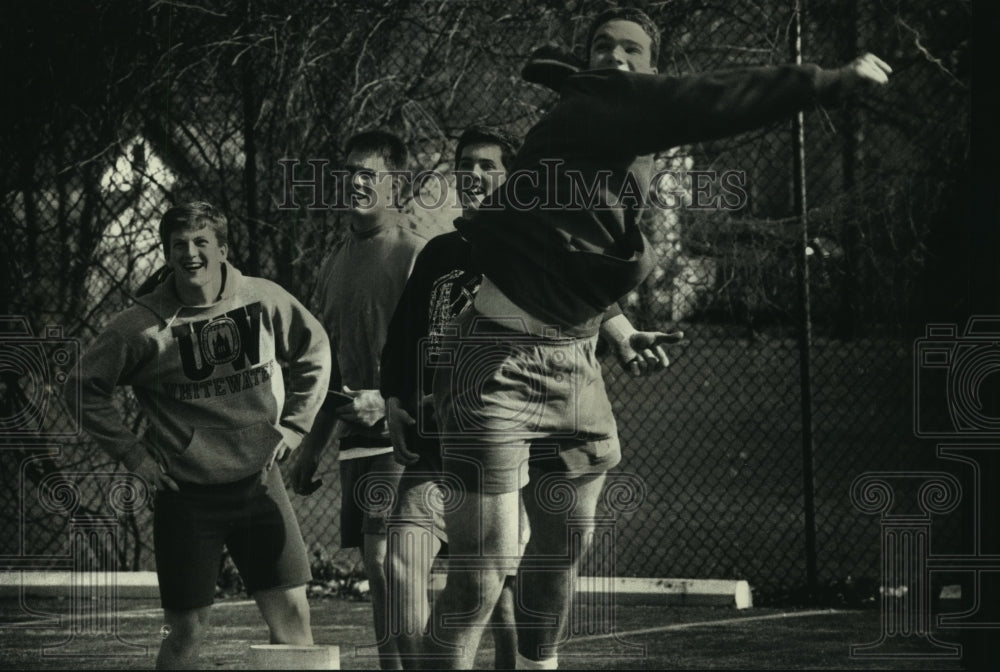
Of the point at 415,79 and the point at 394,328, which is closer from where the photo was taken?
the point at 394,328

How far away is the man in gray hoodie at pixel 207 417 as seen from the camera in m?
3.69

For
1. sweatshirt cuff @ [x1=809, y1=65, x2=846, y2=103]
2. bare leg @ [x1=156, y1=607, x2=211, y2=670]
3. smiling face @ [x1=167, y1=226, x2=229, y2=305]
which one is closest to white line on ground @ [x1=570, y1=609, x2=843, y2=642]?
bare leg @ [x1=156, y1=607, x2=211, y2=670]

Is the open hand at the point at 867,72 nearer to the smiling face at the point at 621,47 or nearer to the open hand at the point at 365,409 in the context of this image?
the smiling face at the point at 621,47

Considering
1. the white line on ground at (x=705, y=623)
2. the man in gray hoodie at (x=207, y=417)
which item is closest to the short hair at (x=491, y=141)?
the man in gray hoodie at (x=207, y=417)

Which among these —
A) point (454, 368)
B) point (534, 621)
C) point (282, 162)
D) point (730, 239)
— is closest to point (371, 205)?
point (454, 368)

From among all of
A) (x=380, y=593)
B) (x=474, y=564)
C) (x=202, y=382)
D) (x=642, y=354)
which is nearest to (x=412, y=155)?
(x=202, y=382)

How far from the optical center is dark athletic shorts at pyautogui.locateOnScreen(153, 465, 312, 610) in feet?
12.1

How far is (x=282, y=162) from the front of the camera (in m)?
5.96

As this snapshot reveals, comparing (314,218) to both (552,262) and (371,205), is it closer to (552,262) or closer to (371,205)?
(371,205)

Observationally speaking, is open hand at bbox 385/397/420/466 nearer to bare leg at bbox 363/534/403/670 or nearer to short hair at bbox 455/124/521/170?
bare leg at bbox 363/534/403/670

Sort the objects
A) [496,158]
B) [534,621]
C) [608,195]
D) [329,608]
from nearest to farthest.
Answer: [608,195] → [534,621] → [496,158] → [329,608]

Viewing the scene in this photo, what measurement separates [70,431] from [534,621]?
132 inches

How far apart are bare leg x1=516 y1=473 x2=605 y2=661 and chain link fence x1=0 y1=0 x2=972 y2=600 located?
101 inches

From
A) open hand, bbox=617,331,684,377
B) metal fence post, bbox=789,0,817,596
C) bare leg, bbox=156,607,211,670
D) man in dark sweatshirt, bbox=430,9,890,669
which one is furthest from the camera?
metal fence post, bbox=789,0,817,596
